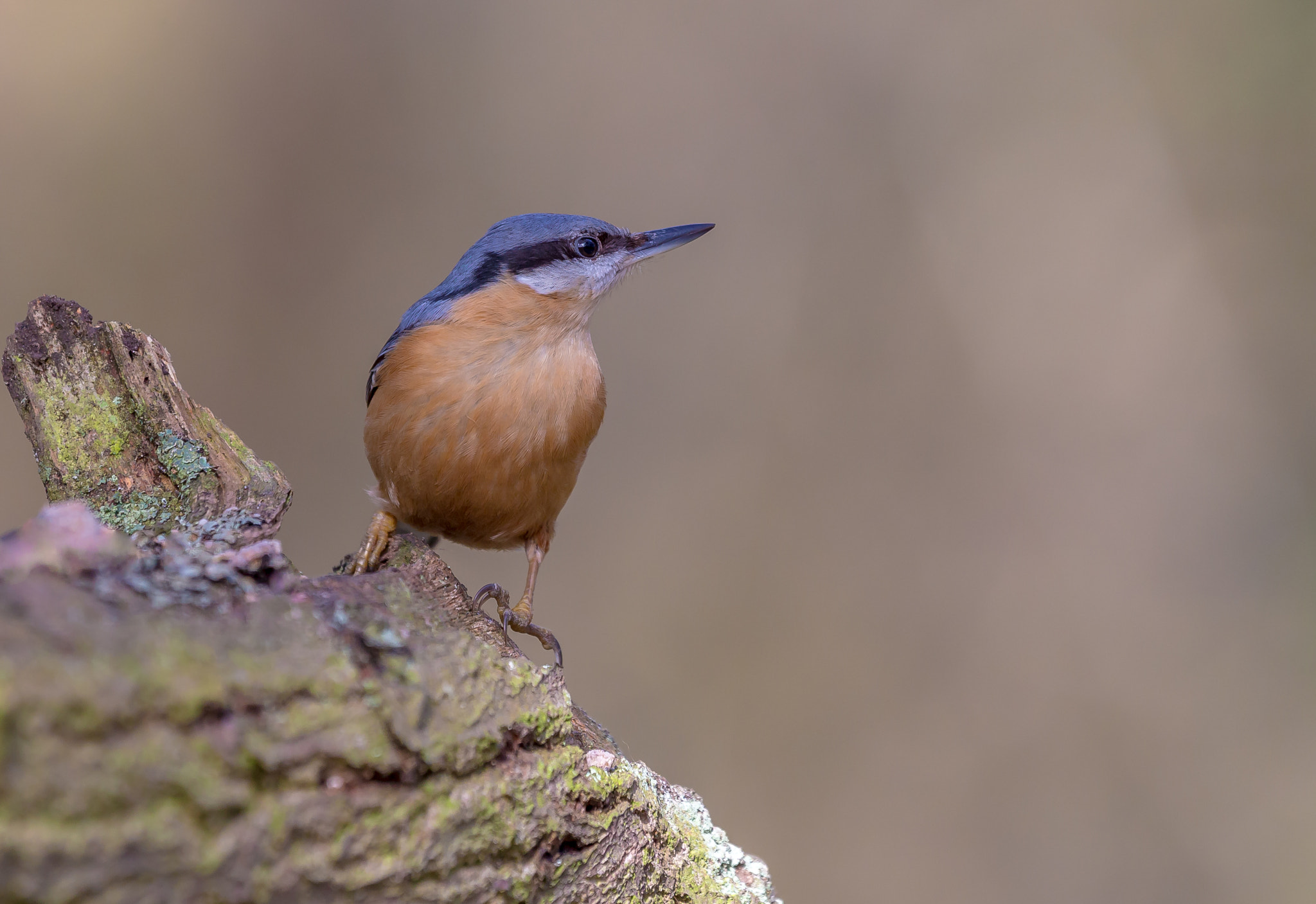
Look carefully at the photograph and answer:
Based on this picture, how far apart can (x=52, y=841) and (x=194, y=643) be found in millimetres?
230

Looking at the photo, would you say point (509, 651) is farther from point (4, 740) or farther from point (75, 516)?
point (4, 740)

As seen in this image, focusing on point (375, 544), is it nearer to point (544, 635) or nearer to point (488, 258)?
point (544, 635)

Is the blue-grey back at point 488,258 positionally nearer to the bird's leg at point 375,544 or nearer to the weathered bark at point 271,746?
the bird's leg at point 375,544

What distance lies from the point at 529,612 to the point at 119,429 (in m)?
1.24

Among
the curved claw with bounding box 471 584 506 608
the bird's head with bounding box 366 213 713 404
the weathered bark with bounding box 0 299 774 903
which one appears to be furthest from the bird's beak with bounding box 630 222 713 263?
the weathered bark with bounding box 0 299 774 903

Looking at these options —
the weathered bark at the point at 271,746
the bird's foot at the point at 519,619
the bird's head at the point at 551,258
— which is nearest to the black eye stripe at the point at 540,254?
the bird's head at the point at 551,258

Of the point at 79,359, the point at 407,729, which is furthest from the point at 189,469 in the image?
the point at 407,729

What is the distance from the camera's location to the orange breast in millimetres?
2672

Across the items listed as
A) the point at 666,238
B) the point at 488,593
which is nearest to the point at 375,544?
the point at 488,593

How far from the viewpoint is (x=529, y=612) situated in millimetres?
2764

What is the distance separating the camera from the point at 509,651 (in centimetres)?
199

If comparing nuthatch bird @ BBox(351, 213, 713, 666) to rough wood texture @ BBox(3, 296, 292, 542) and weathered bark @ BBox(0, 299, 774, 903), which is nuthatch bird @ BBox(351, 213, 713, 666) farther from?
weathered bark @ BBox(0, 299, 774, 903)

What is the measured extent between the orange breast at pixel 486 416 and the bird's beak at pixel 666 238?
50cm

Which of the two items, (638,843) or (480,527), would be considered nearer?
(638,843)
